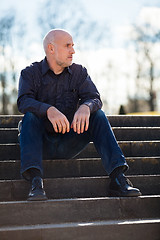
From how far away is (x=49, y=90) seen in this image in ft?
11.0

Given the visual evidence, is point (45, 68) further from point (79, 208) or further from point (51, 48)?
point (79, 208)

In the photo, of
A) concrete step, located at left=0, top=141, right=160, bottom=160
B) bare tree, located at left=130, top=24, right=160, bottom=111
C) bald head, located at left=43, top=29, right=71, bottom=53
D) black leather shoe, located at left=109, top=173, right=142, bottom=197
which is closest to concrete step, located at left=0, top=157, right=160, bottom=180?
concrete step, located at left=0, top=141, right=160, bottom=160

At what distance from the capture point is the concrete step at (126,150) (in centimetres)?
393

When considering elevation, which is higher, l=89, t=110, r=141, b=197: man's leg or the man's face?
the man's face

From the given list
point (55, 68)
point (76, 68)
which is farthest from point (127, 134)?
point (55, 68)

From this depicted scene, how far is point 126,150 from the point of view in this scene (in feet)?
13.4

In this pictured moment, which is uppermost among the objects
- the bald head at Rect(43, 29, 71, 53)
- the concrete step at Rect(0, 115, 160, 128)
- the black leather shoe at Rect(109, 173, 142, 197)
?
the bald head at Rect(43, 29, 71, 53)

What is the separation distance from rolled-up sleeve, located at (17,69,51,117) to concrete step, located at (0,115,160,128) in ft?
5.20

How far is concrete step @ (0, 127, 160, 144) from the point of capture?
4344 millimetres

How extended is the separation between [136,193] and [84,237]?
1.78 feet

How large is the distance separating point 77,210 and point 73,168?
0.84 meters

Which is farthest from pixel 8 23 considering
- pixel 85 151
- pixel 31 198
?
pixel 31 198

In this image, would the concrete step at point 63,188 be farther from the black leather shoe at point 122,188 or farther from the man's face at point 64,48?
the man's face at point 64,48

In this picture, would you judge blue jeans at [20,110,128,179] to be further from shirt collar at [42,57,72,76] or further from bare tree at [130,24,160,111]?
bare tree at [130,24,160,111]
